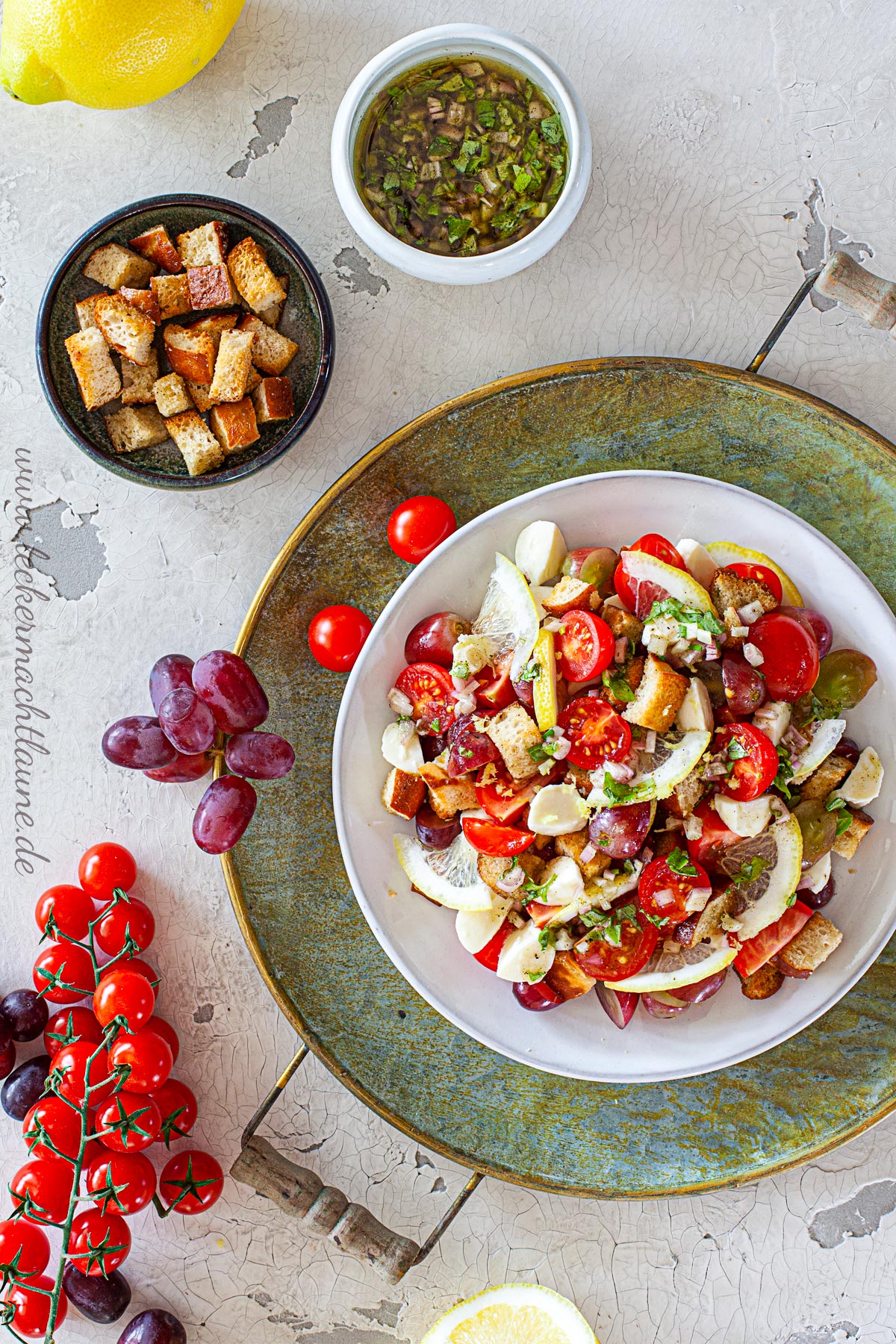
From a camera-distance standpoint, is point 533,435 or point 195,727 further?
point 533,435

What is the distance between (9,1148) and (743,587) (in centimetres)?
138

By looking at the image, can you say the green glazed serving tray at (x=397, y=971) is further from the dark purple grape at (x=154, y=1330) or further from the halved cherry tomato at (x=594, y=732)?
the dark purple grape at (x=154, y=1330)

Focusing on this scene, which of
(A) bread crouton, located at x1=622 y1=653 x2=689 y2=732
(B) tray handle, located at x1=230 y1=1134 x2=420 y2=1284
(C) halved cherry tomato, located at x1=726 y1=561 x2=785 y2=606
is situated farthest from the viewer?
(B) tray handle, located at x1=230 y1=1134 x2=420 y2=1284

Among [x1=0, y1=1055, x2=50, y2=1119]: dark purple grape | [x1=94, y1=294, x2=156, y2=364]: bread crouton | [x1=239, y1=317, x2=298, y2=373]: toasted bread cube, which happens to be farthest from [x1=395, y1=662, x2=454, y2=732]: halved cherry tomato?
[x1=0, y1=1055, x2=50, y2=1119]: dark purple grape

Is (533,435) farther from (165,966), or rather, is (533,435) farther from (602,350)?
(165,966)

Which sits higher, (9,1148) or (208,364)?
(208,364)

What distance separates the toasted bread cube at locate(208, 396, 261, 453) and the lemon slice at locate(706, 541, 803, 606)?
642 millimetres

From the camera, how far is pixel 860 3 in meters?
1.41

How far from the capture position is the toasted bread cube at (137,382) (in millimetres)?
1334

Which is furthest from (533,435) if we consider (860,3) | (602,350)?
(860,3)

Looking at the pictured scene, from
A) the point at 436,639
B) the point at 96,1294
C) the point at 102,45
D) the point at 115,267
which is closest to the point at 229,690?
the point at 436,639

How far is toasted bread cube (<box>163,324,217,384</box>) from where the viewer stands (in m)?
1.33

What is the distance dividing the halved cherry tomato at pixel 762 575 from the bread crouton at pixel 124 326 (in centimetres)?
84

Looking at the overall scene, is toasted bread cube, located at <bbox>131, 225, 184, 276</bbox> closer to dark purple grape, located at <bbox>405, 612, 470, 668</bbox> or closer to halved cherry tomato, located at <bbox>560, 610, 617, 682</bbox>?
dark purple grape, located at <bbox>405, 612, 470, 668</bbox>
